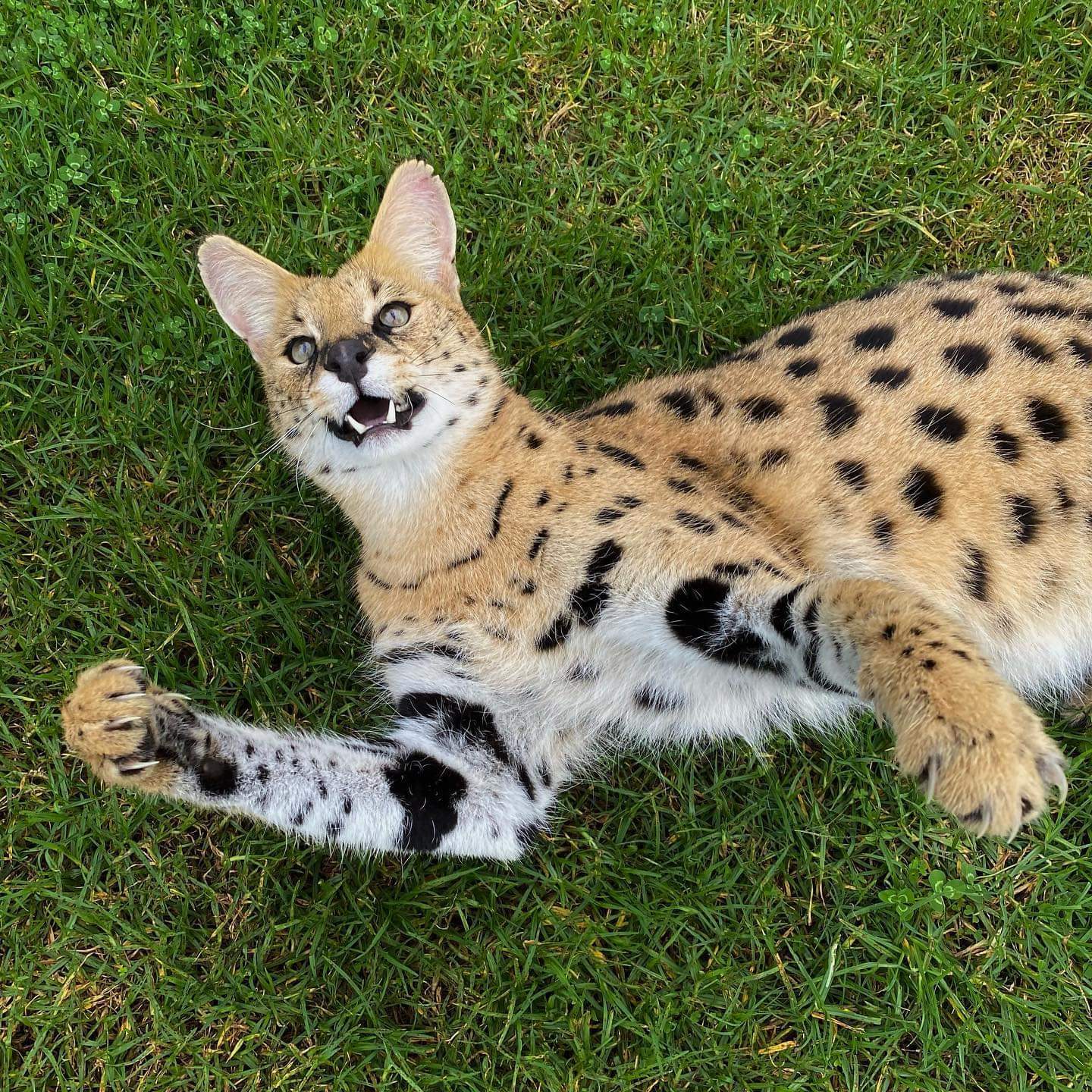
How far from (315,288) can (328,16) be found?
5.89 ft

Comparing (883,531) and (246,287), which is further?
(246,287)

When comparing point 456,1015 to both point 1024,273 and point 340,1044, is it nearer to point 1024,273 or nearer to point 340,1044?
point 340,1044

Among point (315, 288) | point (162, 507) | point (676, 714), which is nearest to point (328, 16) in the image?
point (315, 288)

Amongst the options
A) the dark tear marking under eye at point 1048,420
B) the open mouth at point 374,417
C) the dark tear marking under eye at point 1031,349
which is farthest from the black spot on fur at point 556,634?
the dark tear marking under eye at point 1031,349

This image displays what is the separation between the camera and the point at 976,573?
323cm

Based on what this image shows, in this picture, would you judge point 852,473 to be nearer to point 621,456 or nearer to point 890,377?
point 890,377

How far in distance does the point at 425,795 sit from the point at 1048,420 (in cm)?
255

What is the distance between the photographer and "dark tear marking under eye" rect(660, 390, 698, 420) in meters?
3.49

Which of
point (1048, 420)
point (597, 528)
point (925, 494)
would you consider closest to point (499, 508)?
point (597, 528)

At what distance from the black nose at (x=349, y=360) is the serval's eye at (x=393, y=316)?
0.26 m

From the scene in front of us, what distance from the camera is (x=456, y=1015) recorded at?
12.1ft

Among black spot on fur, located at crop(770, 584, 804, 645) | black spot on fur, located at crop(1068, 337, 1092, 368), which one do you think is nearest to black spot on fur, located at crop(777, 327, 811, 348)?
black spot on fur, located at crop(1068, 337, 1092, 368)

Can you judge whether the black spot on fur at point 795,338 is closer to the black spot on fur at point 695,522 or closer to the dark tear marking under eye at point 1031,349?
the dark tear marking under eye at point 1031,349

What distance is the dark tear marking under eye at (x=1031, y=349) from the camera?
333 centimetres
